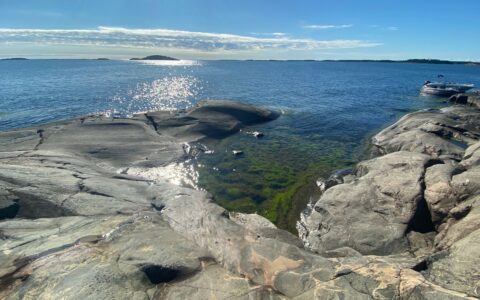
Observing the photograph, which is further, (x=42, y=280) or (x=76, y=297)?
(x=42, y=280)

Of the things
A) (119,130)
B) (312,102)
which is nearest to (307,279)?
(119,130)

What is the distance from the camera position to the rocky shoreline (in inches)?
316

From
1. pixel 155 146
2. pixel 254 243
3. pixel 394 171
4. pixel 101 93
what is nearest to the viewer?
pixel 254 243

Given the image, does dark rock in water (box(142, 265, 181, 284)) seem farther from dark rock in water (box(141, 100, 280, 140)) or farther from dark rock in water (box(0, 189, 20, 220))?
dark rock in water (box(141, 100, 280, 140))

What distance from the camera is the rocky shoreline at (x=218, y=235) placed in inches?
316

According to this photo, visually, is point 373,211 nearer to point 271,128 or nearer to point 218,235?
point 218,235

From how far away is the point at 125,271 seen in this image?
339 inches

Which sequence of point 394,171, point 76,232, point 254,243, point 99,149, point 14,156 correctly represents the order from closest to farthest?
point 254,243 < point 76,232 < point 394,171 < point 14,156 < point 99,149

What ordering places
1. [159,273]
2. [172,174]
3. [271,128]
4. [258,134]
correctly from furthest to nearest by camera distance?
[271,128]
[258,134]
[172,174]
[159,273]

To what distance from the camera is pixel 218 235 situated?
35.2 ft

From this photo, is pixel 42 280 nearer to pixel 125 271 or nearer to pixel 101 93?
pixel 125 271

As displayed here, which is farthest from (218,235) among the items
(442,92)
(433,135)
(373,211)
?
(442,92)

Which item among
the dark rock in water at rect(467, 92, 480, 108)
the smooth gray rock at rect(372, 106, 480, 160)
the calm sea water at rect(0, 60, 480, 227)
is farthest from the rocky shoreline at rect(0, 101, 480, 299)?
the dark rock in water at rect(467, 92, 480, 108)

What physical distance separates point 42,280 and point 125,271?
6.55ft
